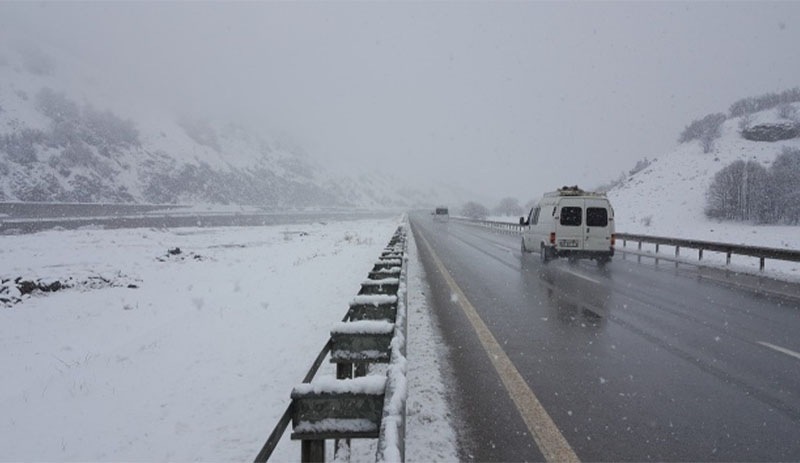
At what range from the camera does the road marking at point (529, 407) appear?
3318 millimetres

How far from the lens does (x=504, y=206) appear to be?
110438 mm

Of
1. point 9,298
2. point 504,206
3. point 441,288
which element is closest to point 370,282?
point 441,288

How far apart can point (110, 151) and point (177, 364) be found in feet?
355

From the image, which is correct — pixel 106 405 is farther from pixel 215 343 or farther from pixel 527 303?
pixel 527 303

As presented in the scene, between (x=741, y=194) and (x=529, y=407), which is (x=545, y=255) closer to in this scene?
(x=529, y=407)

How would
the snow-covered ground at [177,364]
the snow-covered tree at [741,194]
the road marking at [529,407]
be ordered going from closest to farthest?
the road marking at [529,407], the snow-covered ground at [177,364], the snow-covered tree at [741,194]

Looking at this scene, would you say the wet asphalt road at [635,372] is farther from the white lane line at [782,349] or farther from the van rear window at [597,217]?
the van rear window at [597,217]

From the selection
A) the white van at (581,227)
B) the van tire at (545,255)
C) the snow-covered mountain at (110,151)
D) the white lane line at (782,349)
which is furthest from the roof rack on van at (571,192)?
the snow-covered mountain at (110,151)

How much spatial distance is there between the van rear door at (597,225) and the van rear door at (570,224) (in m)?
0.18

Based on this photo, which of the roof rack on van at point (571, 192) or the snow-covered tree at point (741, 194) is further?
the snow-covered tree at point (741, 194)

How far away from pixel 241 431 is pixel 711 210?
167 feet

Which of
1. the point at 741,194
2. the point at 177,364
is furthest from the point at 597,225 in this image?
the point at 741,194

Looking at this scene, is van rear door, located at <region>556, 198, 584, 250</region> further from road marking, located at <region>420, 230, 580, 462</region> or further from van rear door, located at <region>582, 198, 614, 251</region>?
road marking, located at <region>420, 230, 580, 462</region>

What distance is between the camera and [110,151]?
96688mm
